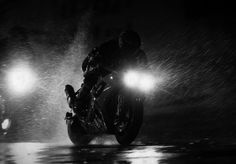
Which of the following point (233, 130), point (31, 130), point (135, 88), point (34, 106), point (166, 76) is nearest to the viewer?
point (135, 88)

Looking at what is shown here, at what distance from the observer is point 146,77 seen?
30.9 feet

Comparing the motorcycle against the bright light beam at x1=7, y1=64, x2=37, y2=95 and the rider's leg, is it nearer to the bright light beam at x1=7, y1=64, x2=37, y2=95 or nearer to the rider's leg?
the rider's leg

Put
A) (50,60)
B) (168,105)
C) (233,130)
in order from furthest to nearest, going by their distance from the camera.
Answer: (168,105)
(50,60)
(233,130)

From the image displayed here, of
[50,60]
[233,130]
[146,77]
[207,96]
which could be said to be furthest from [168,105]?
[146,77]

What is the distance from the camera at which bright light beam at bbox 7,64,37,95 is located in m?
22.3

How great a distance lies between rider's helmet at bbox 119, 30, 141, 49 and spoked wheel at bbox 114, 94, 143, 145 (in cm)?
85

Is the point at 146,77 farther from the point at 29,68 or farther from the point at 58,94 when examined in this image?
the point at 29,68

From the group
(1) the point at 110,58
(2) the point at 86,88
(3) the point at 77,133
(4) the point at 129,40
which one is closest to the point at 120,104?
(1) the point at 110,58

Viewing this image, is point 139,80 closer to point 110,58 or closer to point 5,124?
point 110,58

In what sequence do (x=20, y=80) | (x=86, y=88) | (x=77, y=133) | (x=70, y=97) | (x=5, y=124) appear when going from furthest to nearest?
(x=20, y=80) < (x=5, y=124) < (x=70, y=97) < (x=77, y=133) < (x=86, y=88)

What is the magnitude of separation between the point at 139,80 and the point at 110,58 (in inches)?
32.6

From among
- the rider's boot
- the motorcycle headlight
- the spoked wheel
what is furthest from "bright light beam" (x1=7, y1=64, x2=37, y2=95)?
the motorcycle headlight

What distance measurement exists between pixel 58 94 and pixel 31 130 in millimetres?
1694

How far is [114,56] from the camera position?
997 centimetres
